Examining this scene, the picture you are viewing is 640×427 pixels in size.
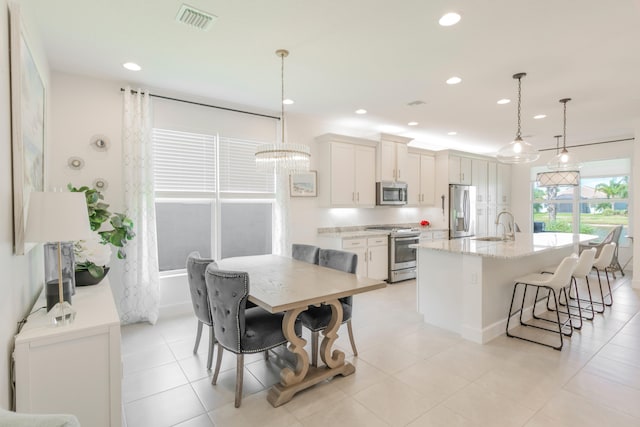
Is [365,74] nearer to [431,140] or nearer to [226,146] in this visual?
[226,146]

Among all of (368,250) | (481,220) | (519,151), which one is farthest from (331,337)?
(481,220)

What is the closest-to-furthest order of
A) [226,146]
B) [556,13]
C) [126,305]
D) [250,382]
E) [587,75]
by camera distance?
1. [556,13]
2. [250,382]
3. [587,75]
4. [126,305]
5. [226,146]

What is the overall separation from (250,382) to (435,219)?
5.85 m

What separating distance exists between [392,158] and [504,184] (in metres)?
4.01

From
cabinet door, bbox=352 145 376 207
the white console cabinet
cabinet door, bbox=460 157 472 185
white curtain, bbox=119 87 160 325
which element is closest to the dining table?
the white console cabinet

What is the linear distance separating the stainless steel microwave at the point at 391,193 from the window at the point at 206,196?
1.97 metres

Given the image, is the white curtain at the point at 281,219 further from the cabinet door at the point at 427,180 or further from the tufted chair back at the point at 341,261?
the cabinet door at the point at 427,180

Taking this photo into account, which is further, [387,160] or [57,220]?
[387,160]

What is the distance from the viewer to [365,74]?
341 centimetres

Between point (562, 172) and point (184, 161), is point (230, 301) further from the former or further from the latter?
point (562, 172)

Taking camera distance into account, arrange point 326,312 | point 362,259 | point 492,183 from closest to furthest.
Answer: point 326,312 → point 362,259 → point 492,183

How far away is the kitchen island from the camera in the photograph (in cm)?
313

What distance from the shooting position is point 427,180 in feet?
21.7

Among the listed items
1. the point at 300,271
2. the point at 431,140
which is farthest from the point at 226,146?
the point at 431,140
